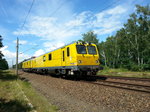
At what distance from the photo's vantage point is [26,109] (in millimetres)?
4820

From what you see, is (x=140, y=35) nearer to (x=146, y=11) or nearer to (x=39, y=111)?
(x=146, y=11)

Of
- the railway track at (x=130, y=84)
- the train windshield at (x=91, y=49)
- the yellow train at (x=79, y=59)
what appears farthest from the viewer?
the train windshield at (x=91, y=49)

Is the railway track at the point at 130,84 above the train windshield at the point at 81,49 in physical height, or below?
below

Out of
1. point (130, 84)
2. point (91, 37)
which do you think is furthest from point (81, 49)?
point (91, 37)

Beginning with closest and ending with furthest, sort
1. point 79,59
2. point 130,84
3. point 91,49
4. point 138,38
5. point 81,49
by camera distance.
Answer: point 130,84 → point 79,59 → point 81,49 → point 91,49 → point 138,38

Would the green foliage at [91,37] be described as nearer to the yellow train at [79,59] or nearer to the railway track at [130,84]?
the yellow train at [79,59]

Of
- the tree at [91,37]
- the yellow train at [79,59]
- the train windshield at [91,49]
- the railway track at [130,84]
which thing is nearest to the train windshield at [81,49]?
the yellow train at [79,59]

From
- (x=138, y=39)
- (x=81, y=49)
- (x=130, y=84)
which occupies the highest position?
(x=138, y=39)

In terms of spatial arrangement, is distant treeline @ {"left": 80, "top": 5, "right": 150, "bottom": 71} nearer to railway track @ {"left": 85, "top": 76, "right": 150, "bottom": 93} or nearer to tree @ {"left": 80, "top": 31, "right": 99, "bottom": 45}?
tree @ {"left": 80, "top": 31, "right": 99, "bottom": 45}

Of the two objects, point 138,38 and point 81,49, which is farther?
point 138,38

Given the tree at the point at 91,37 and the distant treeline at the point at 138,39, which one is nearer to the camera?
the distant treeline at the point at 138,39

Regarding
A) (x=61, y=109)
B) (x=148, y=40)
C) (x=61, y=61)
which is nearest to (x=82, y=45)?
(x=61, y=61)

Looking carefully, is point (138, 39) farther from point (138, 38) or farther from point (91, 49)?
point (91, 49)

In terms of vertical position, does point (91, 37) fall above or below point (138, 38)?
above
